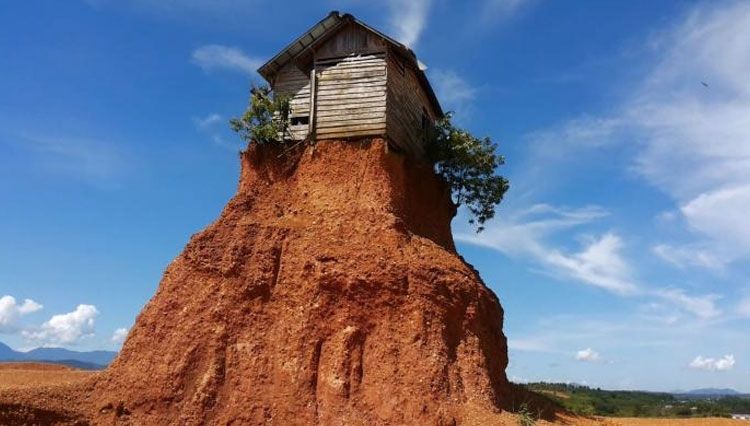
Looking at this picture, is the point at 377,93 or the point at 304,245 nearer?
the point at 304,245

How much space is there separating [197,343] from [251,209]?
16.2 feet

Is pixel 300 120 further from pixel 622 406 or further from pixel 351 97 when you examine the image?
pixel 622 406

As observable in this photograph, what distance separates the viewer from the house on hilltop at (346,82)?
68.1 feet

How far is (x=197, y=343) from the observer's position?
56.6ft

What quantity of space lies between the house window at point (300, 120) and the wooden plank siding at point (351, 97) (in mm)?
551

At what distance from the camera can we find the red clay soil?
15.9 metres

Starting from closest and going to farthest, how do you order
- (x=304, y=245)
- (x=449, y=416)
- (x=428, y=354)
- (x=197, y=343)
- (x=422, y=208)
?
(x=449, y=416)
(x=428, y=354)
(x=197, y=343)
(x=304, y=245)
(x=422, y=208)

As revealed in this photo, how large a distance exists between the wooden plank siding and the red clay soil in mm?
882

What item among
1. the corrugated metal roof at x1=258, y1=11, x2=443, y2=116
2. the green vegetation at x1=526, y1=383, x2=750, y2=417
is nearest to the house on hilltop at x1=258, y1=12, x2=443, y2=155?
the corrugated metal roof at x1=258, y1=11, x2=443, y2=116

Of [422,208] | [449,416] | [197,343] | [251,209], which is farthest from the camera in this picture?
[422,208]

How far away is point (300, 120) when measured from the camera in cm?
2181

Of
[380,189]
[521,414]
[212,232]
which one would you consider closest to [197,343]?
[212,232]

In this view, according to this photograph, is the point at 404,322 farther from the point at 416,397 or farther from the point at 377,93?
the point at 377,93

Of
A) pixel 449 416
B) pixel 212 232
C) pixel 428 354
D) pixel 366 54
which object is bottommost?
pixel 449 416
